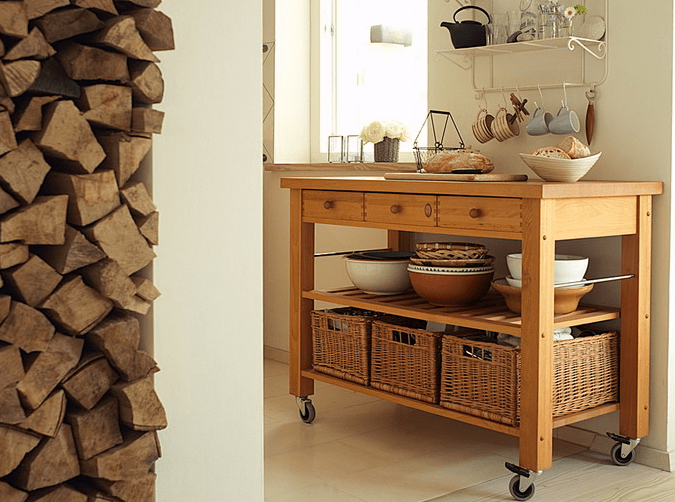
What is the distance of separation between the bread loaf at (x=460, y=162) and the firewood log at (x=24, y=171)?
5.47 ft

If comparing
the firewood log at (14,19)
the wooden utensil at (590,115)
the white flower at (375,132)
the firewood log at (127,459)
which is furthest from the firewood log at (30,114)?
the white flower at (375,132)

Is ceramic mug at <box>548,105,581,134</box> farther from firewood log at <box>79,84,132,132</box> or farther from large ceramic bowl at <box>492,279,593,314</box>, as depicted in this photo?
firewood log at <box>79,84,132,132</box>

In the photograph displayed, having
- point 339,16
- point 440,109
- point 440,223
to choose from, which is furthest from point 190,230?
point 339,16

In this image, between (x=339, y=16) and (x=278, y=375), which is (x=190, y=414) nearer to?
(x=278, y=375)

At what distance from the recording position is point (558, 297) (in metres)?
2.59

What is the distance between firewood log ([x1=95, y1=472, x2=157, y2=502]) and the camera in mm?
1549

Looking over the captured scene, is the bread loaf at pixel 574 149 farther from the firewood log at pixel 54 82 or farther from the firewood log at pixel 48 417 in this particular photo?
the firewood log at pixel 48 417

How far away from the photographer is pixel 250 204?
1803 mm

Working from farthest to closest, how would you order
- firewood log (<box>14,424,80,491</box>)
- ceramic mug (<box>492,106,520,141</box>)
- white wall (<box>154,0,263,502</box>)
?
ceramic mug (<box>492,106,520,141</box>)
white wall (<box>154,0,263,502</box>)
firewood log (<box>14,424,80,491</box>)

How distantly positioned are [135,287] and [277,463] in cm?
132

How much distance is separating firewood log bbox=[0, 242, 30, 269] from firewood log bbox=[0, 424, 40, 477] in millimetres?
262

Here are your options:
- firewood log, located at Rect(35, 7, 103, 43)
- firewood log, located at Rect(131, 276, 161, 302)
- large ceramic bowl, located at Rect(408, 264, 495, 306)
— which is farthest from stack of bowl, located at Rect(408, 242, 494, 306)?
firewood log, located at Rect(35, 7, 103, 43)

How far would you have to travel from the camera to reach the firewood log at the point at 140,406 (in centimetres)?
155

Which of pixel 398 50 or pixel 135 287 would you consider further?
pixel 398 50
